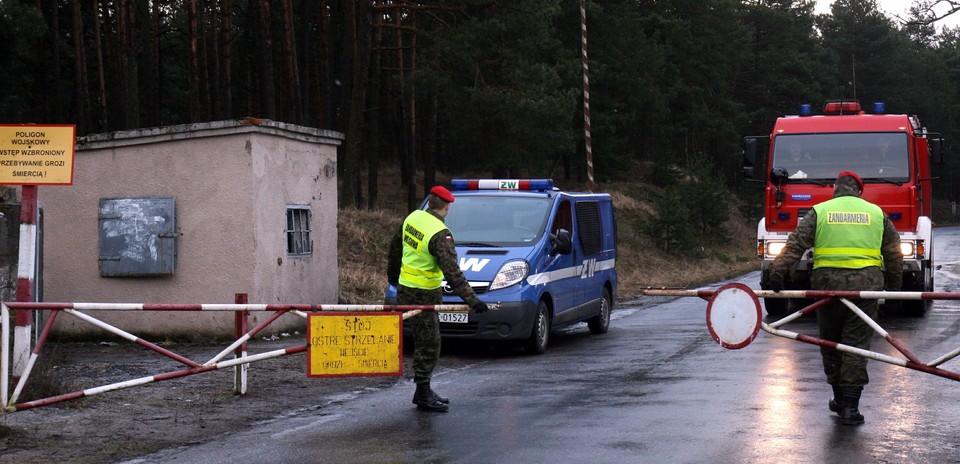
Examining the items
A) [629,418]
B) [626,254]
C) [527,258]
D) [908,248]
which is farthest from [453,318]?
[626,254]

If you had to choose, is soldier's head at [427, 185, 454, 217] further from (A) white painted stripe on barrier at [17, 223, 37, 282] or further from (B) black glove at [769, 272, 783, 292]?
(A) white painted stripe on barrier at [17, 223, 37, 282]

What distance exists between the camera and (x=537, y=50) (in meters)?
37.1

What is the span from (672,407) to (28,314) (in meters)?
5.07

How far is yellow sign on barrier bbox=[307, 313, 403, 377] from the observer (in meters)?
8.80

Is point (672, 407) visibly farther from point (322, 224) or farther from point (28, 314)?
point (322, 224)

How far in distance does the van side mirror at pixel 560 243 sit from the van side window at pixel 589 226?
113 cm

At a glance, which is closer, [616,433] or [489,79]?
[616,433]

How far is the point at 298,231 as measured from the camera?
15531 mm

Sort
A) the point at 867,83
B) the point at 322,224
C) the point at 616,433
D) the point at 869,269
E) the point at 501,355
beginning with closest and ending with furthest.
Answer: the point at 616,433 → the point at 869,269 → the point at 501,355 → the point at 322,224 → the point at 867,83

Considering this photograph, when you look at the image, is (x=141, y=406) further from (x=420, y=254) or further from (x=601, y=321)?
(x=601, y=321)

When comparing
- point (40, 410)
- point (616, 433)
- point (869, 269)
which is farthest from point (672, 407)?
point (40, 410)

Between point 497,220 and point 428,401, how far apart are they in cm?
509

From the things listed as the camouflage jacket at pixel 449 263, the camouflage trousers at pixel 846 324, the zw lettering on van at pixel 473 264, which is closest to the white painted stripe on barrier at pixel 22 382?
the camouflage jacket at pixel 449 263

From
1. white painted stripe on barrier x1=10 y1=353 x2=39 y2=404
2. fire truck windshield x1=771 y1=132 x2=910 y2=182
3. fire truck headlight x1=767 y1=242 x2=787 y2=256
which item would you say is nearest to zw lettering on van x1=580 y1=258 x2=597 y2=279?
fire truck headlight x1=767 y1=242 x2=787 y2=256
